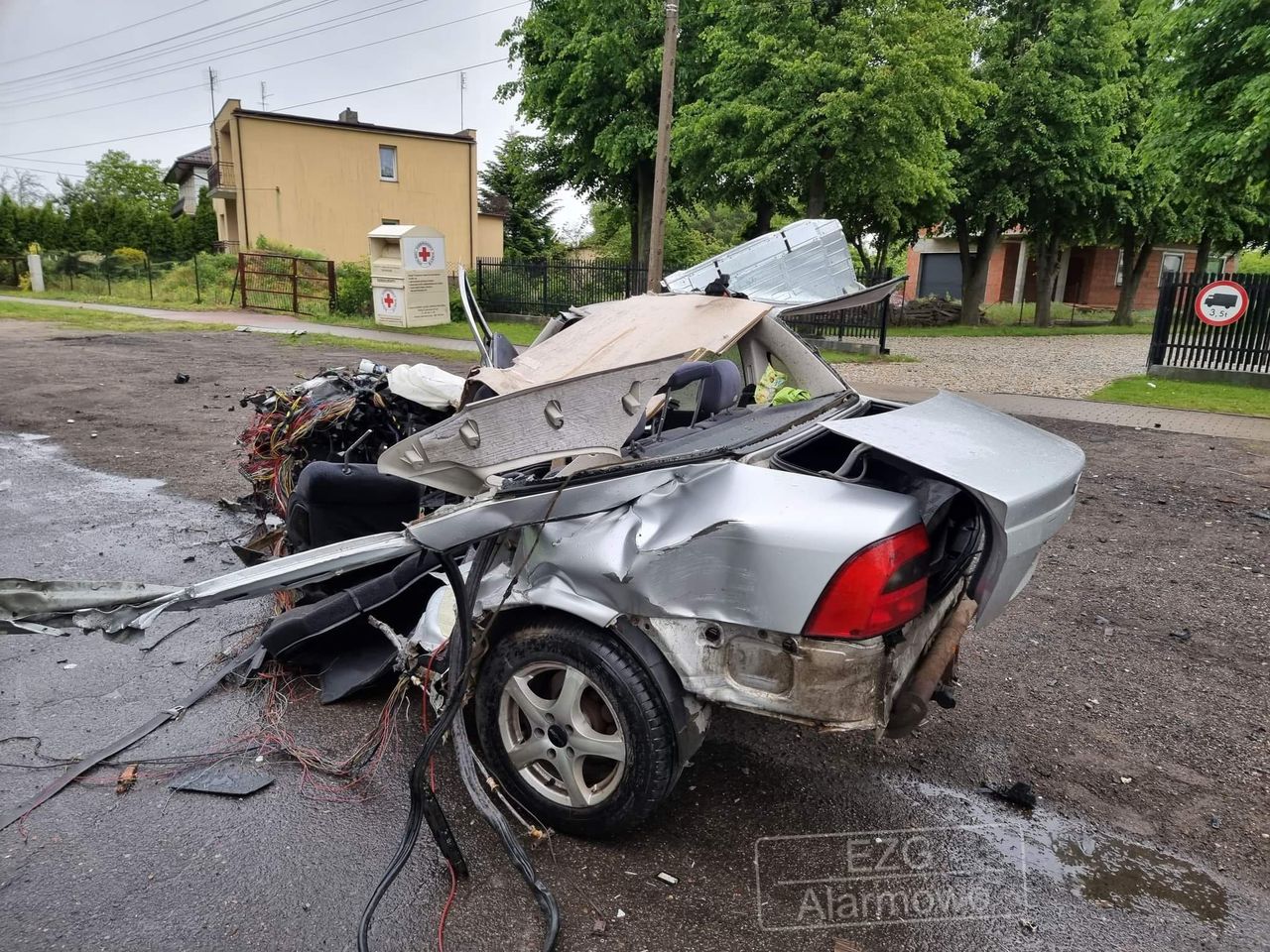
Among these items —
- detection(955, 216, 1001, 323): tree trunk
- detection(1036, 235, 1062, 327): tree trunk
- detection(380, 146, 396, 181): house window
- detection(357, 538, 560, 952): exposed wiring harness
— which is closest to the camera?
detection(357, 538, 560, 952): exposed wiring harness

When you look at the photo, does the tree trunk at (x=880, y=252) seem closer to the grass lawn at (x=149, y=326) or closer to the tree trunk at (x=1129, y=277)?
the tree trunk at (x=1129, y=277)

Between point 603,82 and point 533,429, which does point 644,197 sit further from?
point 533,429

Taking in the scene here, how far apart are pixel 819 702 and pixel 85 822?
7.84 feet

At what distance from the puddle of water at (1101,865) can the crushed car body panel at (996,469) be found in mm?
769

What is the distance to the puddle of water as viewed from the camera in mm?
2570

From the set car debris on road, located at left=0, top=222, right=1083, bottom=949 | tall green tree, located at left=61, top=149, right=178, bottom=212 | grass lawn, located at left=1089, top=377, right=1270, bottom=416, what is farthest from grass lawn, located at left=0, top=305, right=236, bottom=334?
tall green tree, located at left=61, top=149, right=178, bottom=212

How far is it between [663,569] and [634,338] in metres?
1.35

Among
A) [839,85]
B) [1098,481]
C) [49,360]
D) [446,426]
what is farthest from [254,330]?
[446,426]

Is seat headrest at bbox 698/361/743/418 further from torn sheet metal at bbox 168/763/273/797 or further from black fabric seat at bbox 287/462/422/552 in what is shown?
torn sheet metal at bbox 168/763/273/797

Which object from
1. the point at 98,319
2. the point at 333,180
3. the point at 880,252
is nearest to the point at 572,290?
the point at 98,319

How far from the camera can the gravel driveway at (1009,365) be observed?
14.0 metres

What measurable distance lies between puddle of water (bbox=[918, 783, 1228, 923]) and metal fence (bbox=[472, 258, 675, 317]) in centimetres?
1844

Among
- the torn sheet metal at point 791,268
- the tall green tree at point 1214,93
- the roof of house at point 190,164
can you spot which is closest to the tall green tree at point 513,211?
the roof of house at point 190,164

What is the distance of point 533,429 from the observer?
7.91 feet
